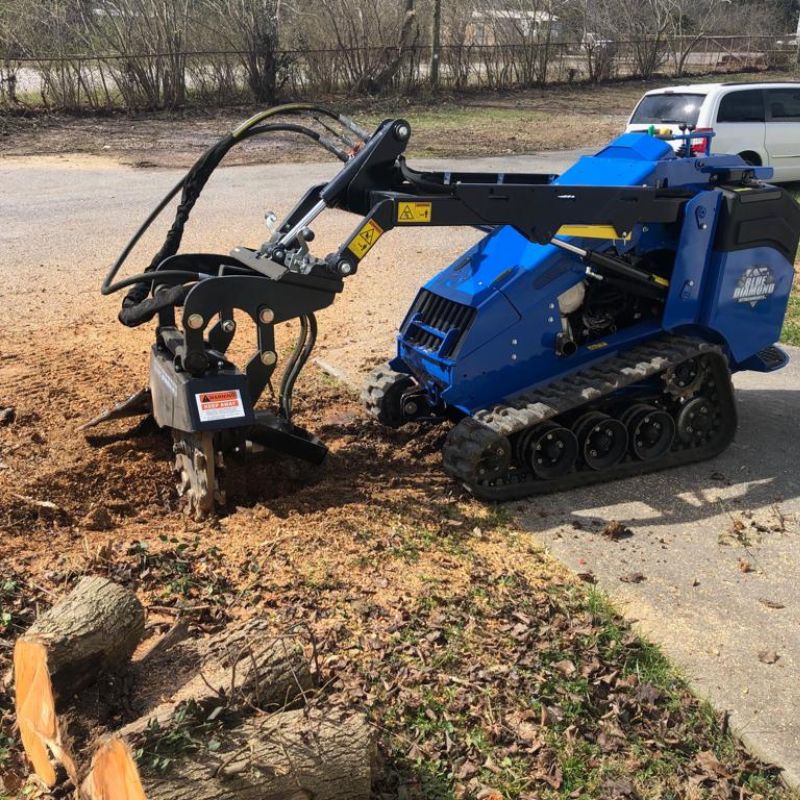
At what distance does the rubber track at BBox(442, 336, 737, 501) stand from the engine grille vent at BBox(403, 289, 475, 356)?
0.49 meters

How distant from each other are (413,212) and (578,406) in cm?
162

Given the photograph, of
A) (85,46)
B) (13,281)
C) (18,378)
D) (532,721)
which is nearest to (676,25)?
(85,46)

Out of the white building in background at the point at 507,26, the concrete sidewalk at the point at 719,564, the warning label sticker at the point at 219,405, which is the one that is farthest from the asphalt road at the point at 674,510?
the white building in background at the point at 507,26

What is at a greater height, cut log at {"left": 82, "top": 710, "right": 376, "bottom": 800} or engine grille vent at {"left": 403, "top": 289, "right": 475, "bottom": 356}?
engine grille vent at {"left": 403, "top": 289, "right": 475, "bottom": 356}

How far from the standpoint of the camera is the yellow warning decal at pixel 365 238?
4.98 m

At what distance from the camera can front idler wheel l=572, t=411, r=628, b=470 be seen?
575cm

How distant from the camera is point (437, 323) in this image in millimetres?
5965

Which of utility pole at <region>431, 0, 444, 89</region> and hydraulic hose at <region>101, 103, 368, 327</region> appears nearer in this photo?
hydraulic hose at <region>101, 103, 368, 327</region>

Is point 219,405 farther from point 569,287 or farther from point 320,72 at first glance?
point 320,72

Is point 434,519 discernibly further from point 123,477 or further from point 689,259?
point 689,259

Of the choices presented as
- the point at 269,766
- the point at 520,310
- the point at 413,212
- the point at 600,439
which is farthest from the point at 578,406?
the point at 269,766

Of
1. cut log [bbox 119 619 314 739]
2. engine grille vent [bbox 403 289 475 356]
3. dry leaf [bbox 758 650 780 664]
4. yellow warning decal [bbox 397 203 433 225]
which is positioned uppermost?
yellow warning decal [bbox 397 203 433 225]

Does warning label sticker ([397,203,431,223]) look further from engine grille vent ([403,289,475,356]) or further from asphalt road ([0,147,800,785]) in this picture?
asphalt road ([0,147,800,785])

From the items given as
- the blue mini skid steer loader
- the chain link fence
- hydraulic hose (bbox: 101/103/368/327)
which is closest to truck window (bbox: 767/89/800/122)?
the blue mini skid steer loader
